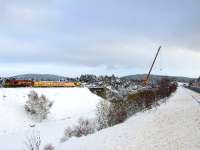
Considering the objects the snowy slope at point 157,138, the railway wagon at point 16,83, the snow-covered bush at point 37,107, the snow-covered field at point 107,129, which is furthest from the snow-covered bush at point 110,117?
the railway wagon at point 16,83

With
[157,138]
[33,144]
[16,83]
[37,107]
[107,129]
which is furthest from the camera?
[16,83]

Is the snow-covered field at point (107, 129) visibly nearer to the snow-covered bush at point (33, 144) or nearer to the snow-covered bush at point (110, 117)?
the snow-covered bush at point (33, 144)

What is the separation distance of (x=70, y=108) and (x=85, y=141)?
279ft

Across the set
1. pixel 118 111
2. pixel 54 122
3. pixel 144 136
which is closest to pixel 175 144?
pixel 144 136

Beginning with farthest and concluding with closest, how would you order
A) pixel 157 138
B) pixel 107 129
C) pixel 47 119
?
pixel 47 119, pixel 107 129, pixel 157 138

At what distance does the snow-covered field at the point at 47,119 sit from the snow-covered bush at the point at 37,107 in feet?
5.20

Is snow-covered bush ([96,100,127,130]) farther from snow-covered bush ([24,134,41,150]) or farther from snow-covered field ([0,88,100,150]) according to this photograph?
snow-covered bush ([24,134,41,150])

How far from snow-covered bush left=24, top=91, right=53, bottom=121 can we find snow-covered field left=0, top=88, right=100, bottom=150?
1586mm

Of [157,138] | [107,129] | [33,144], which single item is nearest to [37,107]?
[33,144]

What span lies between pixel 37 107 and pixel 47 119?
3918 mm

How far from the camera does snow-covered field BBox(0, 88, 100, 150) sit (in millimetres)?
73312

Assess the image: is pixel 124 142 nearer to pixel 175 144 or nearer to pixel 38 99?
pixel 175 144

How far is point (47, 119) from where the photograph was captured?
107 m

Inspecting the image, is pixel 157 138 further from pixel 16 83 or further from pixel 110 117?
pixel 16 83
